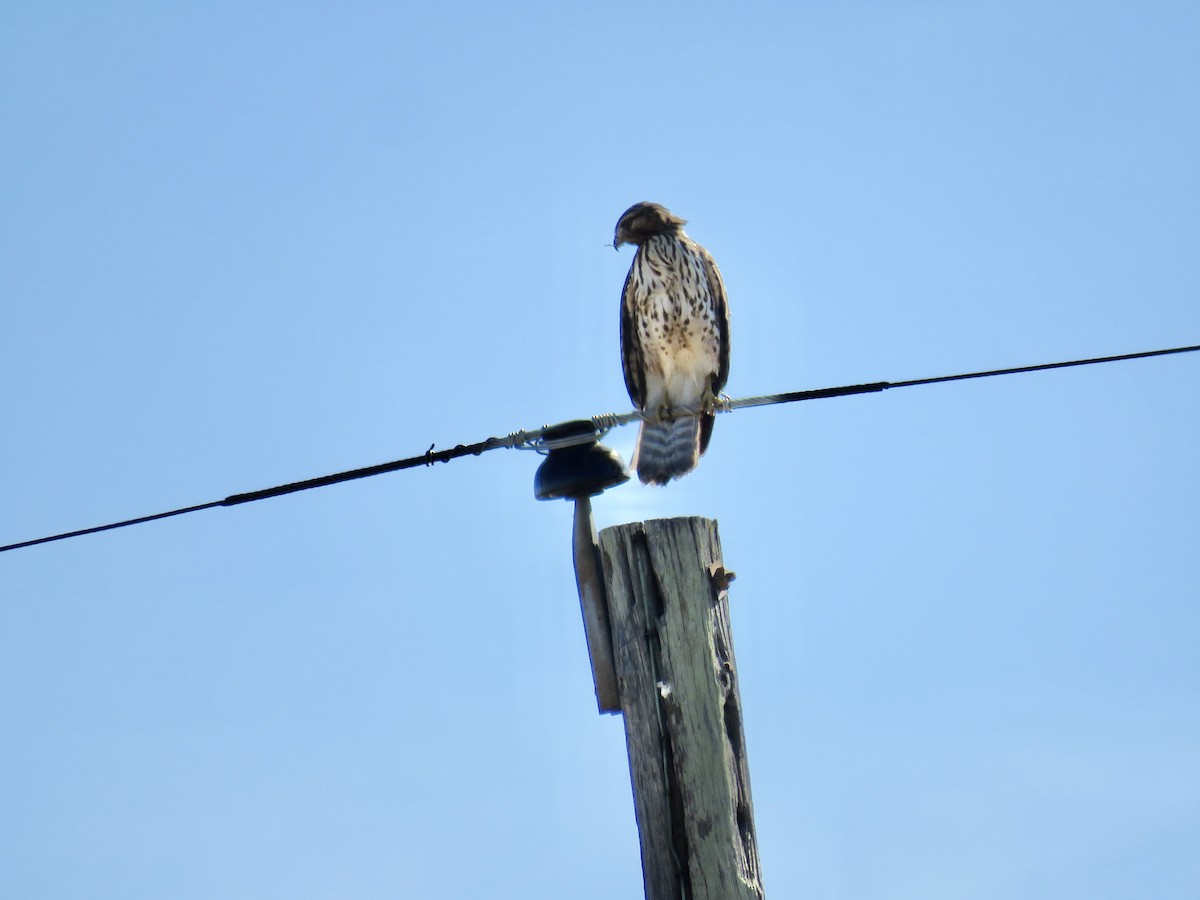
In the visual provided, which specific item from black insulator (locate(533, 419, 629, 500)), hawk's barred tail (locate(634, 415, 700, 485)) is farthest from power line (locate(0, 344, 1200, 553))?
hawk's barred tail (locate(634, 415, 700, 485))

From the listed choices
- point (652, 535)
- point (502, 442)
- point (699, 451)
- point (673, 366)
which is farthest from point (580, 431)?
A: point (673, 366)

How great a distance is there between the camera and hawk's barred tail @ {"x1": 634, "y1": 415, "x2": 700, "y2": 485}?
22.7ft

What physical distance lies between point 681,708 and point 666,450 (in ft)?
10.8

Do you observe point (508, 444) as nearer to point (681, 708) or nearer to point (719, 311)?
point (681, 708)

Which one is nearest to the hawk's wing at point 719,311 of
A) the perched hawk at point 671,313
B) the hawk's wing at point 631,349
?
the perched hawk at point 671,313

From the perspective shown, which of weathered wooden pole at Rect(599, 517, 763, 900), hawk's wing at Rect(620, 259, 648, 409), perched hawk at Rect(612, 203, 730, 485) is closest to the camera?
weathered wooden pole at Rect(599, 517, 763, 900)

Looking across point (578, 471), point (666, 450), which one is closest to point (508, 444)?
point (578, 471)

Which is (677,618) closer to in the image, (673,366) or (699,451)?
(699,451)

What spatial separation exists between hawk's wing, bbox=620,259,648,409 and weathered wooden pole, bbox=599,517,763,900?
4.08 meters

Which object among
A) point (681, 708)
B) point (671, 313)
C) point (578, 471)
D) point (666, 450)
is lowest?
point (681, 708)

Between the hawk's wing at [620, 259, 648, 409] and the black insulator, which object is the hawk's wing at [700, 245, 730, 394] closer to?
the hawk's wing at [620, 259, 648, 409]

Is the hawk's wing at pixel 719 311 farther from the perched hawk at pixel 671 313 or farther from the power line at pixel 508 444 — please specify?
the power line at pixel 508 444

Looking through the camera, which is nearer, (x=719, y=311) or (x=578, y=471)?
(x=578, y=471)

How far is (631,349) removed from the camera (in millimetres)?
7988
